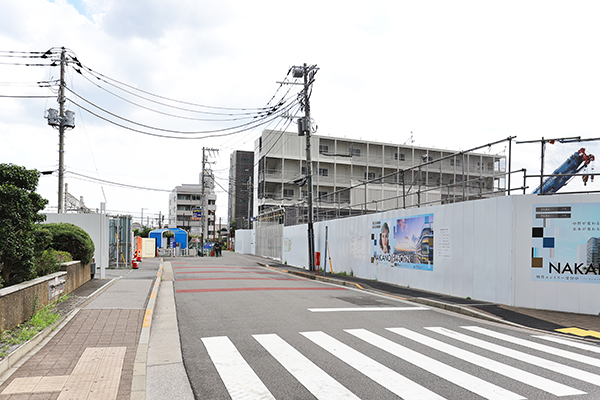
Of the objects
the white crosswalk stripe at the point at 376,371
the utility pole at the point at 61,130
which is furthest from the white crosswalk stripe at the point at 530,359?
the utility pole at the point at 61,130

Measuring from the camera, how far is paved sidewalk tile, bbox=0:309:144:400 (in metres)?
5.21

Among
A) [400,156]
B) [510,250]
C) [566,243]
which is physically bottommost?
[510,250]

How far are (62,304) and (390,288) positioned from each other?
10394 mm

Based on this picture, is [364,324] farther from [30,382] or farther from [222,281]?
[222,281]

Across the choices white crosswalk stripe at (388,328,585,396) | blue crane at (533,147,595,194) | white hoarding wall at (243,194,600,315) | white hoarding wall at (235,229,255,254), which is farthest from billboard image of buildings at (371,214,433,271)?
white hoarding wall at (235,229,255,254)

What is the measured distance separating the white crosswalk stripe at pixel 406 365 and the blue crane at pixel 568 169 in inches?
186

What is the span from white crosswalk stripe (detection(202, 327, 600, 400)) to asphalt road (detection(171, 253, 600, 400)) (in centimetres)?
1

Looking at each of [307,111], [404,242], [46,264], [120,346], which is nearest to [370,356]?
[120,346]

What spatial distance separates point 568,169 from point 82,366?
1183cm

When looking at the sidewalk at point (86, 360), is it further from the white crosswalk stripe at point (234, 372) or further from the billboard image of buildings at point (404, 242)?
the billboard image of buildings at point (404, 242)

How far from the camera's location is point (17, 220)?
8.97 metres

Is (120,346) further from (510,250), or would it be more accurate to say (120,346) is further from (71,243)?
(71,243)

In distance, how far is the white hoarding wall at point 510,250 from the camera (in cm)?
1114

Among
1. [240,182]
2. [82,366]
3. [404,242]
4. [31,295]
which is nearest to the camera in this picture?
[82,366]
